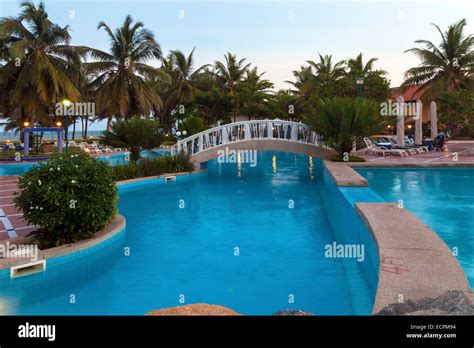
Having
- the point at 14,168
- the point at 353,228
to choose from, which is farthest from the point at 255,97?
the point at 353,228

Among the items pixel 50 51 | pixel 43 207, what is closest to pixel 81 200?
pixel 43 207

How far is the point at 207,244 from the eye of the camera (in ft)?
26.5

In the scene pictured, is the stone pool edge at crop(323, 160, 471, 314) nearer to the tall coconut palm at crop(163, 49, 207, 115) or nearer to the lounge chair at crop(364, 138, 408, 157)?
the lounge chair at crop(364, 138, 408, 157)

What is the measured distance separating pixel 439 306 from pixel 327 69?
135 ft

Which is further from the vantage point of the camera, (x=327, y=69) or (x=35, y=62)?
(x=327, y=69)

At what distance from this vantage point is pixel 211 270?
6.52 m

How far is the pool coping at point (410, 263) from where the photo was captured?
381 centimetres

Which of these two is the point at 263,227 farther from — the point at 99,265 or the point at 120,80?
the point at 120,80

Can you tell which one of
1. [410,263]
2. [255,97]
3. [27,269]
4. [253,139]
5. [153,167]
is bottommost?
[27,269]

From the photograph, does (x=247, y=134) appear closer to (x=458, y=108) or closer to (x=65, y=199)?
(x=65, y=199)

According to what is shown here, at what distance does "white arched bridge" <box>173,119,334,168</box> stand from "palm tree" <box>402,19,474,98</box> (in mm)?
16741

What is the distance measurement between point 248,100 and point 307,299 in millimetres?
33156
